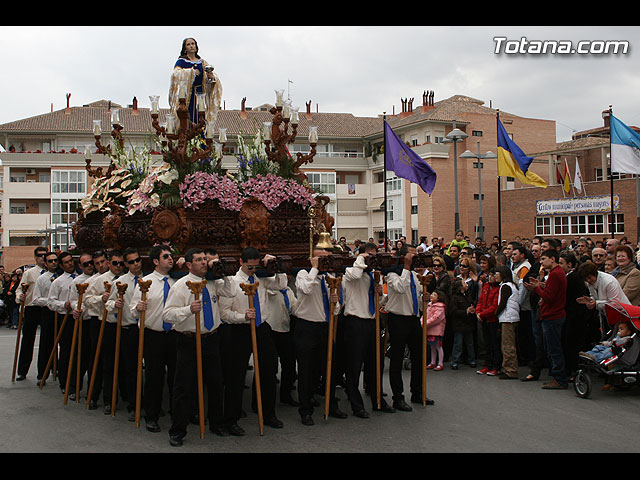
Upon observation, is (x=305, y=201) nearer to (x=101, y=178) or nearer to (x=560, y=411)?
(x=101, y=178)

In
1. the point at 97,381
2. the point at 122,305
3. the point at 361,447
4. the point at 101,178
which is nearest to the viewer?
the point at 361,447

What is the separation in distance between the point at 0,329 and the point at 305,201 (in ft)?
43.3

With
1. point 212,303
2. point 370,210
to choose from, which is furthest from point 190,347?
point 370,210

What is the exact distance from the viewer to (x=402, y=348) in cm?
780

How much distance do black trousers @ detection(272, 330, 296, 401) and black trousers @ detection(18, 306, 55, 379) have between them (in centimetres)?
421

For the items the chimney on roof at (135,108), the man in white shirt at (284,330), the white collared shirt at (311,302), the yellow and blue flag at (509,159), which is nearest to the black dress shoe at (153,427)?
the man in white shirt at (284,330)

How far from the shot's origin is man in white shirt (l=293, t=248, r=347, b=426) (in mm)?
7137

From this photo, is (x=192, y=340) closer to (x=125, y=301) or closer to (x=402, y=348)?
(x=125, y=301)

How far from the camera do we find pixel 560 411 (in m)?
7.50

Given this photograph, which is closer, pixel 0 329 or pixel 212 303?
pixel 212 303

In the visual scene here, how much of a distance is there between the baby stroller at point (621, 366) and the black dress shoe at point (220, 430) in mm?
4694

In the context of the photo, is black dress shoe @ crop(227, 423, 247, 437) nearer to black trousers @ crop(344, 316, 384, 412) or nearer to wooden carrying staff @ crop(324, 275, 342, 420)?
wooden carrying staff @ crop(324, 275, 342, 420)

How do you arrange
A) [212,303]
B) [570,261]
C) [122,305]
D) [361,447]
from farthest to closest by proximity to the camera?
1. [570,261]
2. [122,305]
3. [212,303]
4. [361,447]

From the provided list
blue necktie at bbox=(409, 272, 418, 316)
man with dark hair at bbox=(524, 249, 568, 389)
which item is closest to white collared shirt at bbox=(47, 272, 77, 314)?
blue necktie at bbox=(409, 272, 418, 316)
